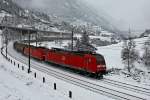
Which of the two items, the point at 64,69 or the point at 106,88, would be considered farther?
the point at 64,69

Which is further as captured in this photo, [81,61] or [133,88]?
[81,61]

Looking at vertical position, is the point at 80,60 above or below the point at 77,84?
above

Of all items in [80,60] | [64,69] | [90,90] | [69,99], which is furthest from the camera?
[64,69]

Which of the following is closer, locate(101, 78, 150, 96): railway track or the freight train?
locate(101, 78, 150, 96): railway track

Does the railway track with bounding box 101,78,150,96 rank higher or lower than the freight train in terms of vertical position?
lower

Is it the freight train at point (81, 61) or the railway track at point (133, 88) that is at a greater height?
the freight train at point (81, 61)

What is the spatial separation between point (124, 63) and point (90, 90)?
29051 mm

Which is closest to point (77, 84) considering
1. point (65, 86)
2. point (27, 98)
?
point (65, 86)

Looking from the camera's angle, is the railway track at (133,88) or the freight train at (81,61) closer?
the railway track at (133,88)

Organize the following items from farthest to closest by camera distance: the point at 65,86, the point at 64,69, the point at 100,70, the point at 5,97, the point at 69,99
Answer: the point at 64,69 < the point at 100,70 < the point at 65,86 < the point at 69,99 < the point at 5,97

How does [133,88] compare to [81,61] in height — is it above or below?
below

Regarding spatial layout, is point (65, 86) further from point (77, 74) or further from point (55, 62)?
point (55, 62)

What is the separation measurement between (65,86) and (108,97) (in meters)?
6.86

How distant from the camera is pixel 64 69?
43562mm
